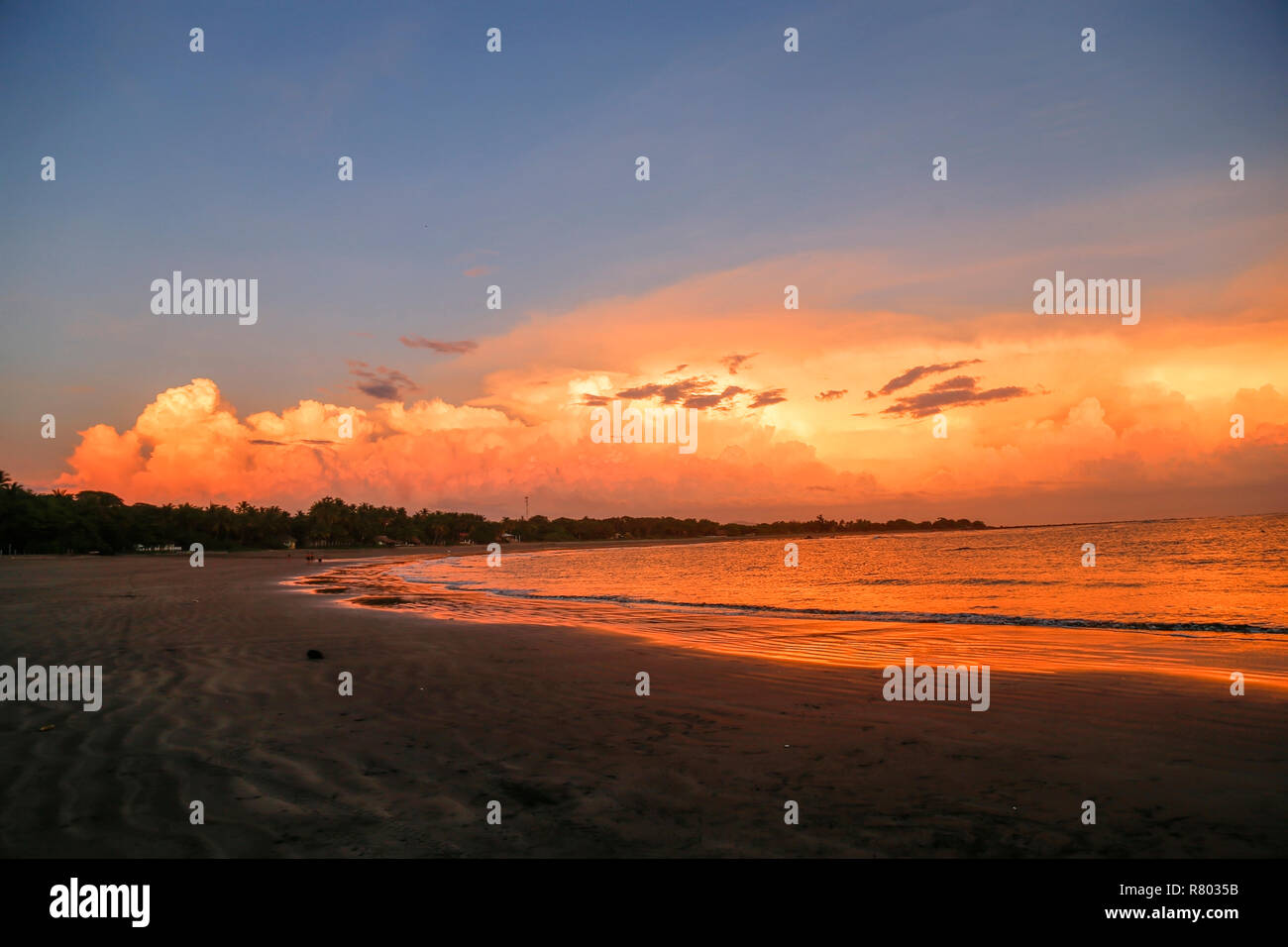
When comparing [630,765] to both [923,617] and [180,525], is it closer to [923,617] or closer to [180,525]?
[923,617]

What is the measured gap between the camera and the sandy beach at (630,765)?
5.16 m

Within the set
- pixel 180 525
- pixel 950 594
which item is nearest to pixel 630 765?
pixel 950 594

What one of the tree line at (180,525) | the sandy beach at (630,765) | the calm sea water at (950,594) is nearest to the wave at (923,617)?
the calm sea water at (950,594)

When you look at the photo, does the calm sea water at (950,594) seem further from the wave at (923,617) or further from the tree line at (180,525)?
the tree line at (180,525)

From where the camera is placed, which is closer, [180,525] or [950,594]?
[950,594]

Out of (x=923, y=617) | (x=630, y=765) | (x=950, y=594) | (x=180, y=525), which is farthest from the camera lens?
(x=180, y=525)

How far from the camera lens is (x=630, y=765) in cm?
689

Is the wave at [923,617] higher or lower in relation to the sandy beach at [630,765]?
lower

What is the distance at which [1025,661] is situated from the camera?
43.4ft

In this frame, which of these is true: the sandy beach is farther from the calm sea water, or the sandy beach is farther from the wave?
the calm sea water

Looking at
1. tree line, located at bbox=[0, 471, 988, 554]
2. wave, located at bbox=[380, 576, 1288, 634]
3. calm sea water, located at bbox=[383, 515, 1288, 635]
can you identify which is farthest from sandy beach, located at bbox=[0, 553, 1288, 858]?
tree line, located at bbox=[0, 471, 988, 554]
